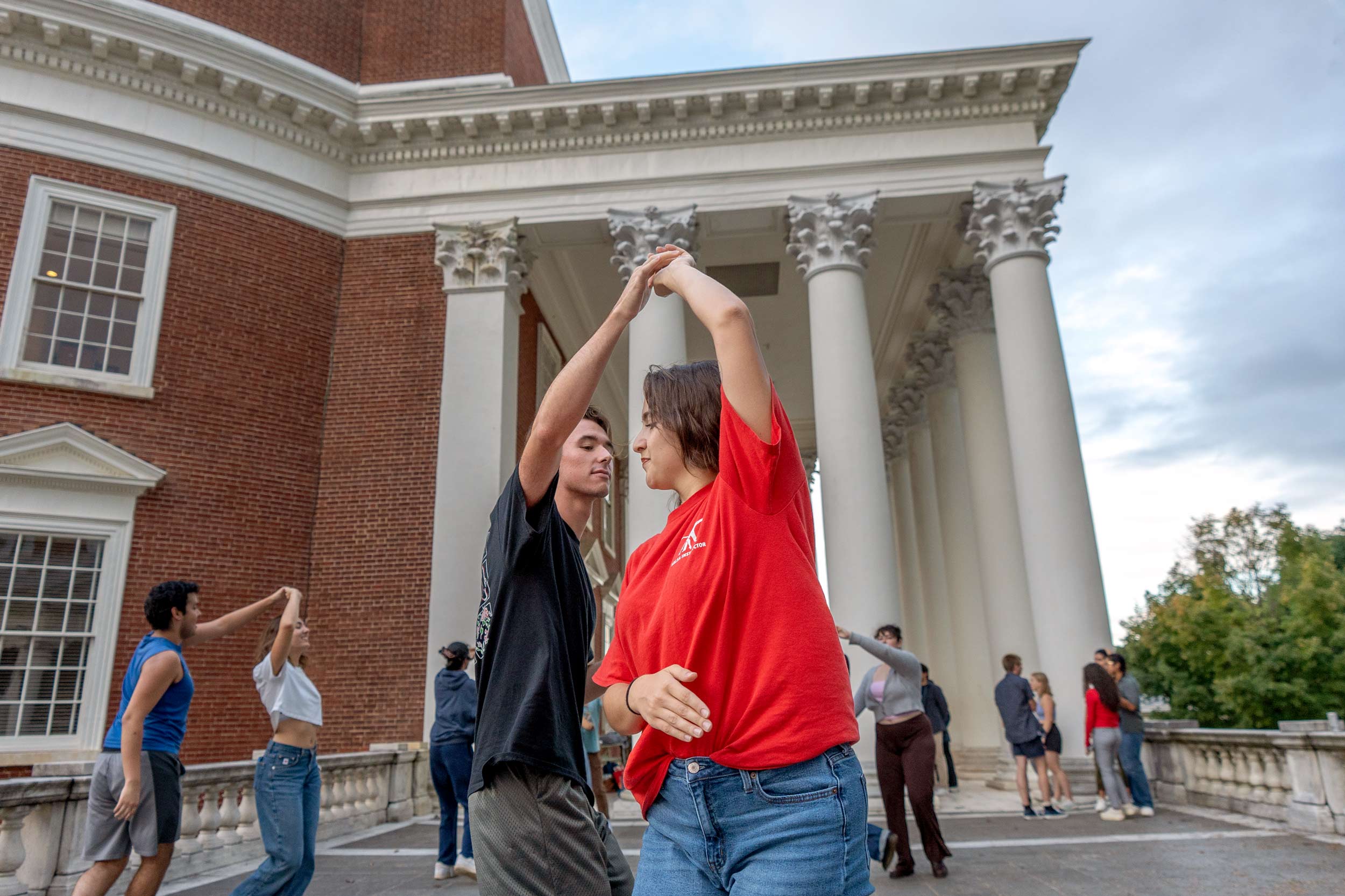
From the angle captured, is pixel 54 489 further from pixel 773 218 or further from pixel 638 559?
pixel 638 559

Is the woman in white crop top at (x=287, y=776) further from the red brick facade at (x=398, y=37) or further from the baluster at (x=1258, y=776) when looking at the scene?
the red brick facade at (x=398, y=37)

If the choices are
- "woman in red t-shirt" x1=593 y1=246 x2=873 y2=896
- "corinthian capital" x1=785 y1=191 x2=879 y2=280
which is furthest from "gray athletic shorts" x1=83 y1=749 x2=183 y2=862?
"corinthian capital" x1=785 y1=191 x2=879 y2=280

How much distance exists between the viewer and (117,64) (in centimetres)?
1308

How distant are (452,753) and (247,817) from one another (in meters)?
2.54

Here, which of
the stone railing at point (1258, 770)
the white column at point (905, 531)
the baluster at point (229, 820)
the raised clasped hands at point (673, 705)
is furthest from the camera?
the white column at point (905, 531)

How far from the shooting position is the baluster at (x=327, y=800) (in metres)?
9.03

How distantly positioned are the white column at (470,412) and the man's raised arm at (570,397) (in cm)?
1044

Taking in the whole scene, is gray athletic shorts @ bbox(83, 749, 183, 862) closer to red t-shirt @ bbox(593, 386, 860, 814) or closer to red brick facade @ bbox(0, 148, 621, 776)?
red t-shirt @ bbox(593, 386, 860, 814)

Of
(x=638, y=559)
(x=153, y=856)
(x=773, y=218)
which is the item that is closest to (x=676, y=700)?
(x=638, y=559)

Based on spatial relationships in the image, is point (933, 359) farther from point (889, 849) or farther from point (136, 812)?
point (136, 812)

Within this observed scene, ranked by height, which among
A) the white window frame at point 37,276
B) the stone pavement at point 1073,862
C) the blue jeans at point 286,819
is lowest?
the stone pavement at point 1073,862

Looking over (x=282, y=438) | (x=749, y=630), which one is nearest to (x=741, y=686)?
(x=749, y=630)

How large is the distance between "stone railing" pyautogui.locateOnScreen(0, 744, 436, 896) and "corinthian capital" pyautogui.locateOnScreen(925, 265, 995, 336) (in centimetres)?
1230

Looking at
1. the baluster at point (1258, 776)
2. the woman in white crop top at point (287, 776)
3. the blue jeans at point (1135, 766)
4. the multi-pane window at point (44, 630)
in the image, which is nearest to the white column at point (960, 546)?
the blue jeans at point (1135, 766)
